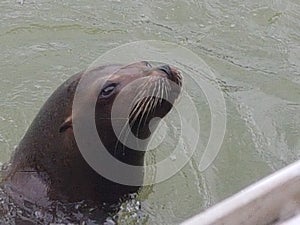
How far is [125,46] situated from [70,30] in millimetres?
492

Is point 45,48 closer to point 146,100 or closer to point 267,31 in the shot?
point 267,31

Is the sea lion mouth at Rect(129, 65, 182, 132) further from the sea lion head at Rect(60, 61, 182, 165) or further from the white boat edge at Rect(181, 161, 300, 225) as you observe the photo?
the white boat edge at Rect(181, 161, 300, 225)

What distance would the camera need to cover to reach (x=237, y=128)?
5.30m

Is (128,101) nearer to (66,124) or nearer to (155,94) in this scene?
(155,94)

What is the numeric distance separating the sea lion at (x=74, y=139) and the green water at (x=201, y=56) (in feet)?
2.18

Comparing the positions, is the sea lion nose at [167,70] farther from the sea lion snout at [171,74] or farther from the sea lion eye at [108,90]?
the sea lion eye at [108,90]

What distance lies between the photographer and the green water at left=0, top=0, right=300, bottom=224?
16.3 ft

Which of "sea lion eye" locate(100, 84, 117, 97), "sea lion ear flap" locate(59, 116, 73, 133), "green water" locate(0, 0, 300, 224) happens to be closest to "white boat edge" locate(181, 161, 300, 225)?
"sea lion eye" locate(100, 84, 117, 97)

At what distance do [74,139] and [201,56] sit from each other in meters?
2.30

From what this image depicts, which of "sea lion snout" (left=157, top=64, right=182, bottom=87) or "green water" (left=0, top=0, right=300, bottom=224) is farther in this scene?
"green water" (left=0, top=0, right=300, bottom=224)

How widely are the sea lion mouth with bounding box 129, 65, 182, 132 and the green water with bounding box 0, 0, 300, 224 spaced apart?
1072mm

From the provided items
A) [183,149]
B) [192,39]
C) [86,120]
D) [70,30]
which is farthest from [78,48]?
[86,120]

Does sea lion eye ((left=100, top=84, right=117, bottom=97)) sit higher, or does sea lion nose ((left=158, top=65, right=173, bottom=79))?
sea lion nose ((left=158, top=65, right=173, bottom=79))

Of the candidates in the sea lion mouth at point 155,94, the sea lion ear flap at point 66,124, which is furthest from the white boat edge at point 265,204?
the sea lion ear flap at point 66,124
